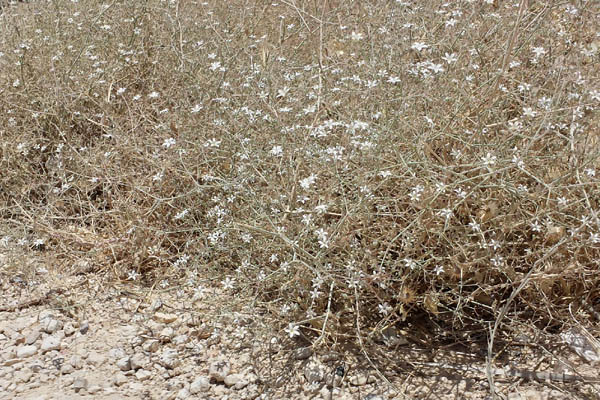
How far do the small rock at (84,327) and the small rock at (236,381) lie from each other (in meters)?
0.73

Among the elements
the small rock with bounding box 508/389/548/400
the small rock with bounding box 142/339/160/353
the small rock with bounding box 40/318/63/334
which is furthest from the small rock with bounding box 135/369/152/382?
the small rock with bounding box 508/389/548/400

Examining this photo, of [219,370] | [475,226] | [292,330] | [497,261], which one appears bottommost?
[219,370]

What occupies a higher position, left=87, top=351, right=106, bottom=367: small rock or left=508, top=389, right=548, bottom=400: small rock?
left=508, top=389, right=548, bottom=400: small rock

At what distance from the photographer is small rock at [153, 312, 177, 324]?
2598mm

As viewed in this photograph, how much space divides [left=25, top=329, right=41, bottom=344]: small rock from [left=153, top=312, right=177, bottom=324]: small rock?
0.49m

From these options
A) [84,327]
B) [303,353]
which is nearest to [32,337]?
[84,327]

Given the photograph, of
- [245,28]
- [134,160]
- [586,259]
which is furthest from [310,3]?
[586,259]

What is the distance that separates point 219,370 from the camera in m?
2.30

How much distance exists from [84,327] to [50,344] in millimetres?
149

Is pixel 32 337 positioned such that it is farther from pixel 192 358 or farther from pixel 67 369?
pixel 192 358

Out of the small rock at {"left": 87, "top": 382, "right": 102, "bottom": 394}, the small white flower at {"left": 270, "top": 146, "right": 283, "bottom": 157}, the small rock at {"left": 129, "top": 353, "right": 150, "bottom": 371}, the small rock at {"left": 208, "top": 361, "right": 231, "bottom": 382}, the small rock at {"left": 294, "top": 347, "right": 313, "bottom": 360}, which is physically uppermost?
the small white flower at {"left": 270, "top": 146, "right": 283, "bottom": 157}

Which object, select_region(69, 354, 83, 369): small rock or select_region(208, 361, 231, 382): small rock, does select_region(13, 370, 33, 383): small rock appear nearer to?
select_region(69, 354, 83, 369): small rock

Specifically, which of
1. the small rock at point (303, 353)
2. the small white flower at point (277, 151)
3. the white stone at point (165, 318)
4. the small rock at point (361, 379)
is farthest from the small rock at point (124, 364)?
the small white flower at point (277, 151)

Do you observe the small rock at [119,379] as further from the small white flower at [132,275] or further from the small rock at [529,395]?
the small rock at [529,395]
